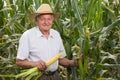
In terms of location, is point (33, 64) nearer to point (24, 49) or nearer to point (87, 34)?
point (24, 49)

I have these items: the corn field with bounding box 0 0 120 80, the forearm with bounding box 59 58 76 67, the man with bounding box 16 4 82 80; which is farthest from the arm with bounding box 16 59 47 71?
the forearm with bounding box 59 58 76 67

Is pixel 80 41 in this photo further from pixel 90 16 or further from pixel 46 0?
pixel 46 0

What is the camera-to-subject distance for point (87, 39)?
1.96 m

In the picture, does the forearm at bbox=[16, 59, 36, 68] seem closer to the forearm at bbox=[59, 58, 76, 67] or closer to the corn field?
the corn field

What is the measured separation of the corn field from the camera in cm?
207

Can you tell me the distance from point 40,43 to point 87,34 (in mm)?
322

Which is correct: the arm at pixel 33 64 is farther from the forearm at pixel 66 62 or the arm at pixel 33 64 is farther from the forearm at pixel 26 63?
the forearm at pixel 66 62

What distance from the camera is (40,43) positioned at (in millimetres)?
2100

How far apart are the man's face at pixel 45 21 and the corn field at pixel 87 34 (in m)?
0.18

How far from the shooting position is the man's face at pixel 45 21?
204cm

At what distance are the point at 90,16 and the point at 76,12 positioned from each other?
4.1 inches

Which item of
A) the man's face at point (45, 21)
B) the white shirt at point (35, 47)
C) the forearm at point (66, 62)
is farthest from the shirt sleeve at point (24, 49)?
the forearm at point (66, 62)

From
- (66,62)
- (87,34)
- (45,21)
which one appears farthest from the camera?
(66,62)

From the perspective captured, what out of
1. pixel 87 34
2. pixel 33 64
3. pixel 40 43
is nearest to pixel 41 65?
pixel 33 64
